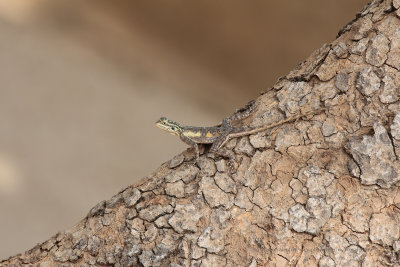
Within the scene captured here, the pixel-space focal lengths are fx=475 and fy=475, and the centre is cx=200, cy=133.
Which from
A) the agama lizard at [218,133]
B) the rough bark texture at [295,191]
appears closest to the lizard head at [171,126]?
the agama lizard at [218,133]

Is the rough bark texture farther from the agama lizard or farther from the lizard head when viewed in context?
the lizard head

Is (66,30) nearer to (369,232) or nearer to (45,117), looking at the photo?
(45,117)

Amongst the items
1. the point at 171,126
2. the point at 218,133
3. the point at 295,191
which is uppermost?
the point at 171,126

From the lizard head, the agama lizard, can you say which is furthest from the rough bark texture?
the lizard head

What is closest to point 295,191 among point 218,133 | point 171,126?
point 218,133

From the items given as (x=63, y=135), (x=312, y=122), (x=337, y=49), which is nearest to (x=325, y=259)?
(x=312, y=122)

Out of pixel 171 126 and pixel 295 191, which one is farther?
pixel 171 126

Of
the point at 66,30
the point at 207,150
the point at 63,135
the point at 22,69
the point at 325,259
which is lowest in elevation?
the point at 325,259

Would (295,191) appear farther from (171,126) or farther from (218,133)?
(171,126)
